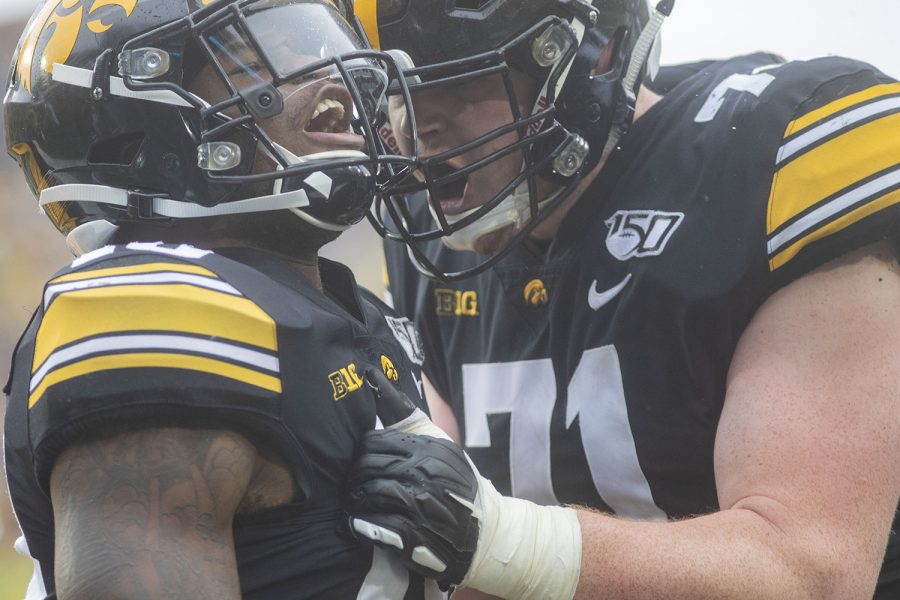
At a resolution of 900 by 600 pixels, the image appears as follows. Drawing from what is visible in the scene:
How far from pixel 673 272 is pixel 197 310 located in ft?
3.48

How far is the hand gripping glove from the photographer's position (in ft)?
5.22

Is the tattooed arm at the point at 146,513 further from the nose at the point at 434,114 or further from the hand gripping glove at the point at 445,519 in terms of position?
the nose at the point at 434,114

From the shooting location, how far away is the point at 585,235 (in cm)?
241

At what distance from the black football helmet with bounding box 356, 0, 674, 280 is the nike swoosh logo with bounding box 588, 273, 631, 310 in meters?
0.20

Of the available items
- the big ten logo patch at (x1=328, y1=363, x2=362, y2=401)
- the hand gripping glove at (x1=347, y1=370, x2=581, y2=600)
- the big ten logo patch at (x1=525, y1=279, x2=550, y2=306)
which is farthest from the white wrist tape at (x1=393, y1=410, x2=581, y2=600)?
the big ten logo patch at (x1=525, y1=279, x2=550, y2=306)

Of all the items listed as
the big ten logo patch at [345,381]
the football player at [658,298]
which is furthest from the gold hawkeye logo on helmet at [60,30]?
the big ten logo patch at [345,381]

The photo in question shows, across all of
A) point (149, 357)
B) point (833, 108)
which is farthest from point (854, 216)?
point (149, 357)

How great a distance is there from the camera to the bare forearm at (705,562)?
1876 mm

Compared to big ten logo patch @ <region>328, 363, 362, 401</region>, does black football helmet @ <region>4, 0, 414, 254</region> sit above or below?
above

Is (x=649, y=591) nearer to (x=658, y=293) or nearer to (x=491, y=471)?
(x=658, y=293)

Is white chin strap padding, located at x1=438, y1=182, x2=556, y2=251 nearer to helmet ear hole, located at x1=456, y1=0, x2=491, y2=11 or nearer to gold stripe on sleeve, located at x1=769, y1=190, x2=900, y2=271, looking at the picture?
helmet ear hole, located at x1=456, y1=0, x2=491, y2=11

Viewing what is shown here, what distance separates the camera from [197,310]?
148 cm

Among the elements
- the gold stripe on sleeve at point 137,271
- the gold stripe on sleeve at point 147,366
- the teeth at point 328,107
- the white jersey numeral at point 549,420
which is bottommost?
the white jersey numeral at point 549,420

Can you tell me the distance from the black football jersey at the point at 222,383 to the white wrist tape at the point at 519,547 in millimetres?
97
